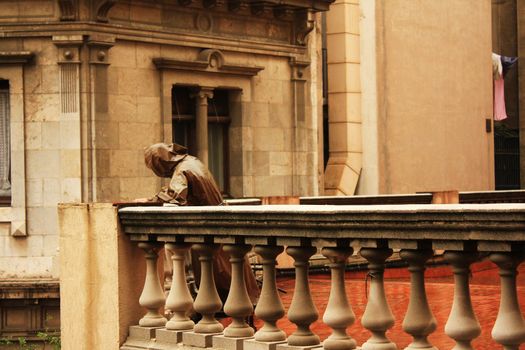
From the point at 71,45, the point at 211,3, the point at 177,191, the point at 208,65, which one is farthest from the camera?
the point at 211,3

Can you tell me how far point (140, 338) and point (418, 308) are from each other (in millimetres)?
2563

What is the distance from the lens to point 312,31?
93.0 feet

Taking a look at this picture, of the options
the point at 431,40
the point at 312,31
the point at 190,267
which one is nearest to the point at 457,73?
the point at 431,40

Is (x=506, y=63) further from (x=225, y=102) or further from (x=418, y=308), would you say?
(x=418, y=308)

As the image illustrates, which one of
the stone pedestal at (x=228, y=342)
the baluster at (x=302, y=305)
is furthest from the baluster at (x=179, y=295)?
the baluster at (x=302, y=305)

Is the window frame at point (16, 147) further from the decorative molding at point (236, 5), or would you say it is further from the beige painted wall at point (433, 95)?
the beige painted wall at point (433, 95)

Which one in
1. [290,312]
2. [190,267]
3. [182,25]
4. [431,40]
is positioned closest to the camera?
[290,312]

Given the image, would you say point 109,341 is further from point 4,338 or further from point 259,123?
point 259,123

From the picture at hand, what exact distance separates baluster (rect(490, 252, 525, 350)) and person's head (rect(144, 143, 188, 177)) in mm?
5660

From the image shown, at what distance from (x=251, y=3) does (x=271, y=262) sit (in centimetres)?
1881

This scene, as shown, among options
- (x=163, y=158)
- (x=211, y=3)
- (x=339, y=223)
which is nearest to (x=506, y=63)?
(x=211, y=3)

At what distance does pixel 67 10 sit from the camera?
22.9m

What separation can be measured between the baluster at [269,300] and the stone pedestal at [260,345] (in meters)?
0.03

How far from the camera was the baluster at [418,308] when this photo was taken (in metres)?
6.93
